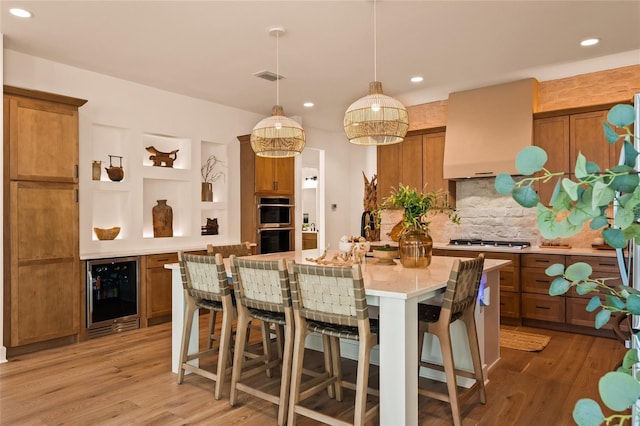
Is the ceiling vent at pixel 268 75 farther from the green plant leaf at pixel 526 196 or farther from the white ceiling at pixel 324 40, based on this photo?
the green plant leaf at pixel 526 196

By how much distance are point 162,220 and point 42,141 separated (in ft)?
5.96

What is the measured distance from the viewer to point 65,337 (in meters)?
4.26

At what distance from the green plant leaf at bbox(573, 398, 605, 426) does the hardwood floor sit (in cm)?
235

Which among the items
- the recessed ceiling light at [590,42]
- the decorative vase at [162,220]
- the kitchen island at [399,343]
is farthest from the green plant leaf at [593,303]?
the decorative vase at [162,220]

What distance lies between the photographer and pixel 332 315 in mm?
2342

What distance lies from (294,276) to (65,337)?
3.09 metres

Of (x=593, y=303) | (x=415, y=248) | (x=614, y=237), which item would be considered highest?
(x=614, y=237)

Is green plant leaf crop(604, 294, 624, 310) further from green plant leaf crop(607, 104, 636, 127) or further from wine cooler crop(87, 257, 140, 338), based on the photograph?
wine cooler crop(87, 257, 140, 338)

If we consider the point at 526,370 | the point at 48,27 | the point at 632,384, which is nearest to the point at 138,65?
the point at 48,27

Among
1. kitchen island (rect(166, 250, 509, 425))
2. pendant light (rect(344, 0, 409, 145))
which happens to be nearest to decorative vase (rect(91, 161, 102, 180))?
pendant light (rect(344, 0, 409, 145))

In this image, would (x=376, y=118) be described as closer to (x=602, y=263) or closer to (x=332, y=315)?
(x=332, y=315)

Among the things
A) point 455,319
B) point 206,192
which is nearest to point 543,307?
point 455,319

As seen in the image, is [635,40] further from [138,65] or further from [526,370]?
[138,65]

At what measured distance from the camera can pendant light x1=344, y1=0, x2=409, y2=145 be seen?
3.10 meters
